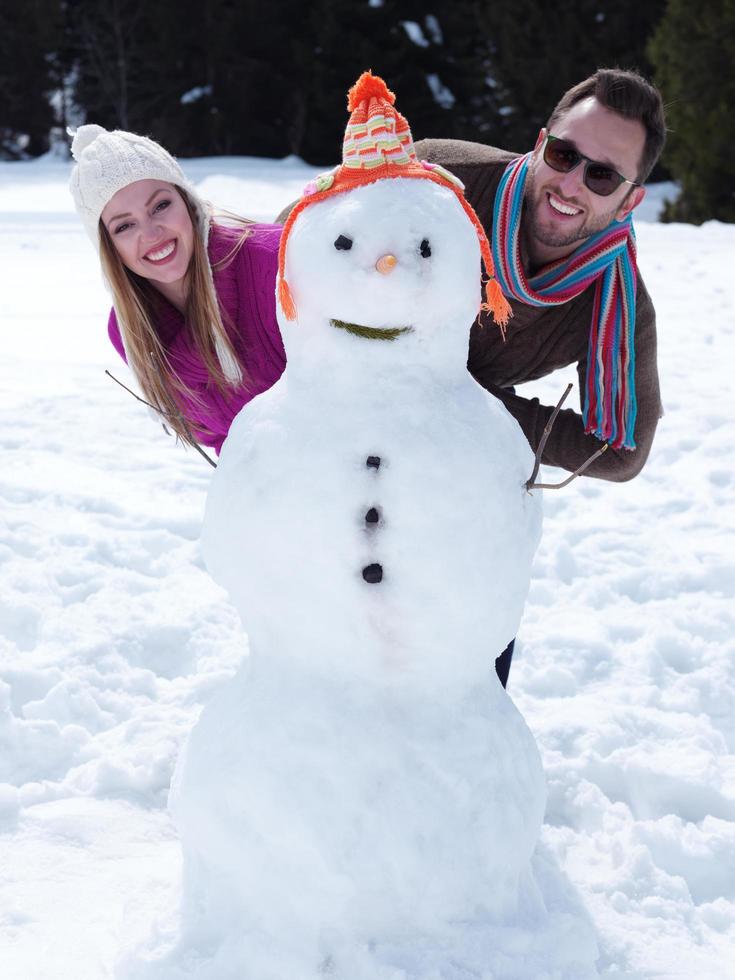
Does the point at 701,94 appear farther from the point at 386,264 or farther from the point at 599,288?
the point at 386,264

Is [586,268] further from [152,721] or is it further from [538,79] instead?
[538,79]

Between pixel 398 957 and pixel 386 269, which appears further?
pixel 398 957

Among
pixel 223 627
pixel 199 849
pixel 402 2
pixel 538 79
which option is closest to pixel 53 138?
pixel 402 2

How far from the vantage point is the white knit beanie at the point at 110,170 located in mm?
2162

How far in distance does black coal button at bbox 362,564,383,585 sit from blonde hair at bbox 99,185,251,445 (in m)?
0.74

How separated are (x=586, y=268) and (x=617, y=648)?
50.0 inches

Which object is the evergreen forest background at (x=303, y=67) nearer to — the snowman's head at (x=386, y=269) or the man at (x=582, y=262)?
the man at (x=582, y=262)

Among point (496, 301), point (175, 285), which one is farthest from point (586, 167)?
point (175, 285)

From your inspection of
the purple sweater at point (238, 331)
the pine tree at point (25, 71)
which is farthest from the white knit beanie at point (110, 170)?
the pine tree at point (25, 71)

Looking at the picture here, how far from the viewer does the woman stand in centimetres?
217

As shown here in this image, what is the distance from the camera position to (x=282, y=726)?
169 centimetres

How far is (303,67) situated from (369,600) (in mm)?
15017

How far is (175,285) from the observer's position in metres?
2.24

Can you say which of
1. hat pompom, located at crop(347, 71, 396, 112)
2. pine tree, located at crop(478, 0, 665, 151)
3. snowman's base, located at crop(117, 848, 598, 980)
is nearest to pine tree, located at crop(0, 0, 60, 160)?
pine tree, located at crop(478, 0, 665, 151)
